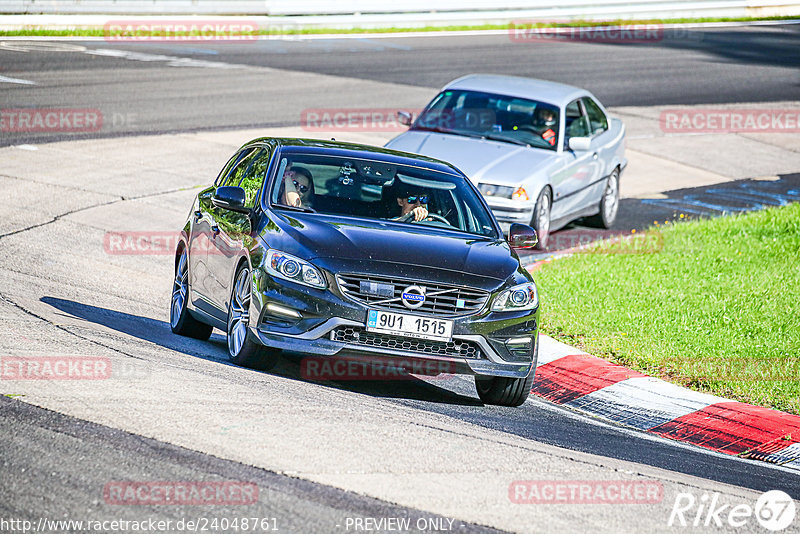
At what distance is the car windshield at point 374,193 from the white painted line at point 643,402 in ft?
4.96

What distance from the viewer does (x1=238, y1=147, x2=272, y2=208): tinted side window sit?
30.1 feet

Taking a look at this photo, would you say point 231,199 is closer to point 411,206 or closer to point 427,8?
point 411,206

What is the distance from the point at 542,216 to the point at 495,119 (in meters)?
1.62

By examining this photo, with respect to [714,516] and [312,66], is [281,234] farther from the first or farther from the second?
[312,66]

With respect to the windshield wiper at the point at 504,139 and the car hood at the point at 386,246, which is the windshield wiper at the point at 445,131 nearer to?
the windshield wiper at the point at 504,139

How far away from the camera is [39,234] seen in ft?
41.9

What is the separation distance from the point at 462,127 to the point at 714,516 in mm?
9578

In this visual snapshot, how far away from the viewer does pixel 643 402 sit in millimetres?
9188

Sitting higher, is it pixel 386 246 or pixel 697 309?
pixel 386 246

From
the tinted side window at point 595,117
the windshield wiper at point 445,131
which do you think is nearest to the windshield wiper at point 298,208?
the windshield wiper at point 445,131

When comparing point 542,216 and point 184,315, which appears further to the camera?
point 542,216

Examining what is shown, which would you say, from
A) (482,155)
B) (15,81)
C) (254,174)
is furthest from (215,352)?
(15,81)

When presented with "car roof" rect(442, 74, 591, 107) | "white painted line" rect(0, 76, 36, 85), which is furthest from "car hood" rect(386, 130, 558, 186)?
"white painted line" rect(0, 76, 36, 85)

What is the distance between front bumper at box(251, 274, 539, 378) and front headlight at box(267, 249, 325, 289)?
52 millimetres
